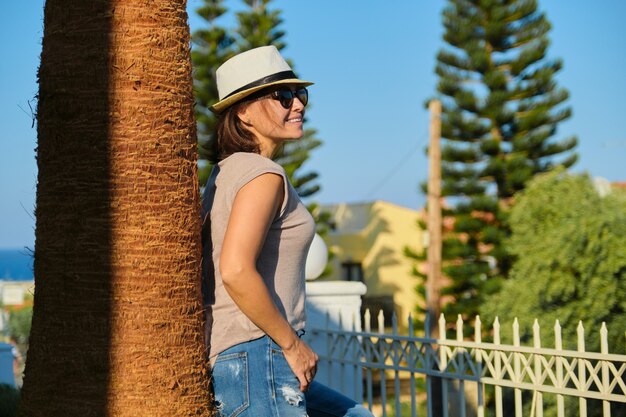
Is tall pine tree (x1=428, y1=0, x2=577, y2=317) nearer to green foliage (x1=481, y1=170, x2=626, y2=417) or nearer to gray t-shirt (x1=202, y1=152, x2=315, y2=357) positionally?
green foliage (x1=481, y1=170, x2=626, y2=417)

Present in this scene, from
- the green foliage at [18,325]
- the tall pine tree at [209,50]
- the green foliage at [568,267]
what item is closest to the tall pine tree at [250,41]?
the tall pine tree at [209,50]

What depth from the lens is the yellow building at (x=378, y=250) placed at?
102 feet

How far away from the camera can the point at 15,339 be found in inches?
1363

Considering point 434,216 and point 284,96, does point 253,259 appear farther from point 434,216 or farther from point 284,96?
point 434,216

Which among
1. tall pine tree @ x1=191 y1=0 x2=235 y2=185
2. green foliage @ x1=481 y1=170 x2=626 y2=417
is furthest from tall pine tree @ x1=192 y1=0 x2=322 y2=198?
green foliage @ x1=481 y1=170 x2=626 y2=417

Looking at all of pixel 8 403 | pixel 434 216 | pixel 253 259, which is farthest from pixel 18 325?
pixel 253 259

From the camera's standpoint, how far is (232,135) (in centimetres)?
229

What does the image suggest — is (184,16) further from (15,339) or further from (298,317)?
(15,339)

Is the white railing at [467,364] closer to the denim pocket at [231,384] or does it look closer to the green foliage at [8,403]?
the green foliage at [8,403]

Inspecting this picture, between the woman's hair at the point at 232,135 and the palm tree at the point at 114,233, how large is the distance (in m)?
0.16

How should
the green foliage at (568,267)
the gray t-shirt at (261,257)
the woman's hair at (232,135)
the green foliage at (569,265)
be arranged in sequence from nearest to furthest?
the gray t-shirt at (261,257), the woman's hair at (232,135), the green foliage at (568,267), the green foliage at (569,265)

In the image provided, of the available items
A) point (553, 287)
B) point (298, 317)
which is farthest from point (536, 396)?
point (553, 287)

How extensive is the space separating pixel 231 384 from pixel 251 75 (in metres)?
0.79

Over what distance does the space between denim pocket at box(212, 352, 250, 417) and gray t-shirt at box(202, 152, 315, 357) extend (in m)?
0.03
